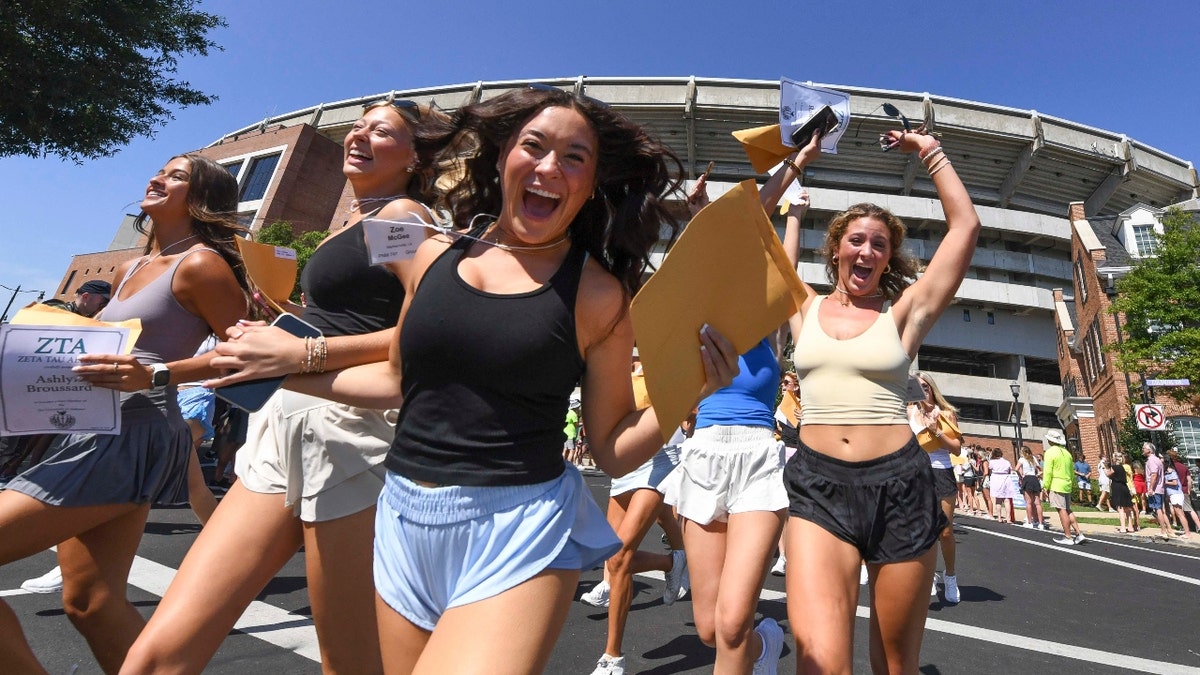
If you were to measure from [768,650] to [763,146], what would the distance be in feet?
7.50

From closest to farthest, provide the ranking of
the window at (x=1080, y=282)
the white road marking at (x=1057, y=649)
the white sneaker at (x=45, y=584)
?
the white road marking at (x=1057, y=649) < the white sneaker at (x=45, y=584) < the window at (x=1080, y=282)

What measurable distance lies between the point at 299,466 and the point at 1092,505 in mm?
31078

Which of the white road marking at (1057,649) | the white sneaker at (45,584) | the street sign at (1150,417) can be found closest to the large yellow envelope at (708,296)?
the white road marking at (1057,649)

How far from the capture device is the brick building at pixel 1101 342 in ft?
87.7

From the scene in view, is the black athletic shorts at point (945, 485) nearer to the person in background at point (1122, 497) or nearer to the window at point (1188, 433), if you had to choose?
the person in background at point (1122, 497)

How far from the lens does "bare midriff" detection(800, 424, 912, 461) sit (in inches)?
107

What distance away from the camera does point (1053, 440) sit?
13.3 meters

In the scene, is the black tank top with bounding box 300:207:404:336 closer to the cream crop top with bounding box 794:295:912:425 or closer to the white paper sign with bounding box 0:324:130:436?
the white paper sign with bounding box 0:324:130:436

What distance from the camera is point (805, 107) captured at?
7.54 ft

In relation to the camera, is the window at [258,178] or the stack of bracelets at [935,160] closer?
the stack of bracelets at [935,160]

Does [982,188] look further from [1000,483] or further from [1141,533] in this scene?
[1141,533]

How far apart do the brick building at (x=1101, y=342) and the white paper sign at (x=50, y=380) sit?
31743 millimetres

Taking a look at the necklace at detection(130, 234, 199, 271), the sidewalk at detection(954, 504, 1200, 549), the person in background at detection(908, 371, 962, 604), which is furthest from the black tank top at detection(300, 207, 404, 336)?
the sidewalk at detection(954, 504, 1200, 549)

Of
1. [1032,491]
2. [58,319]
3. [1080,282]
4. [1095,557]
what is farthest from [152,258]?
[1080,282]
